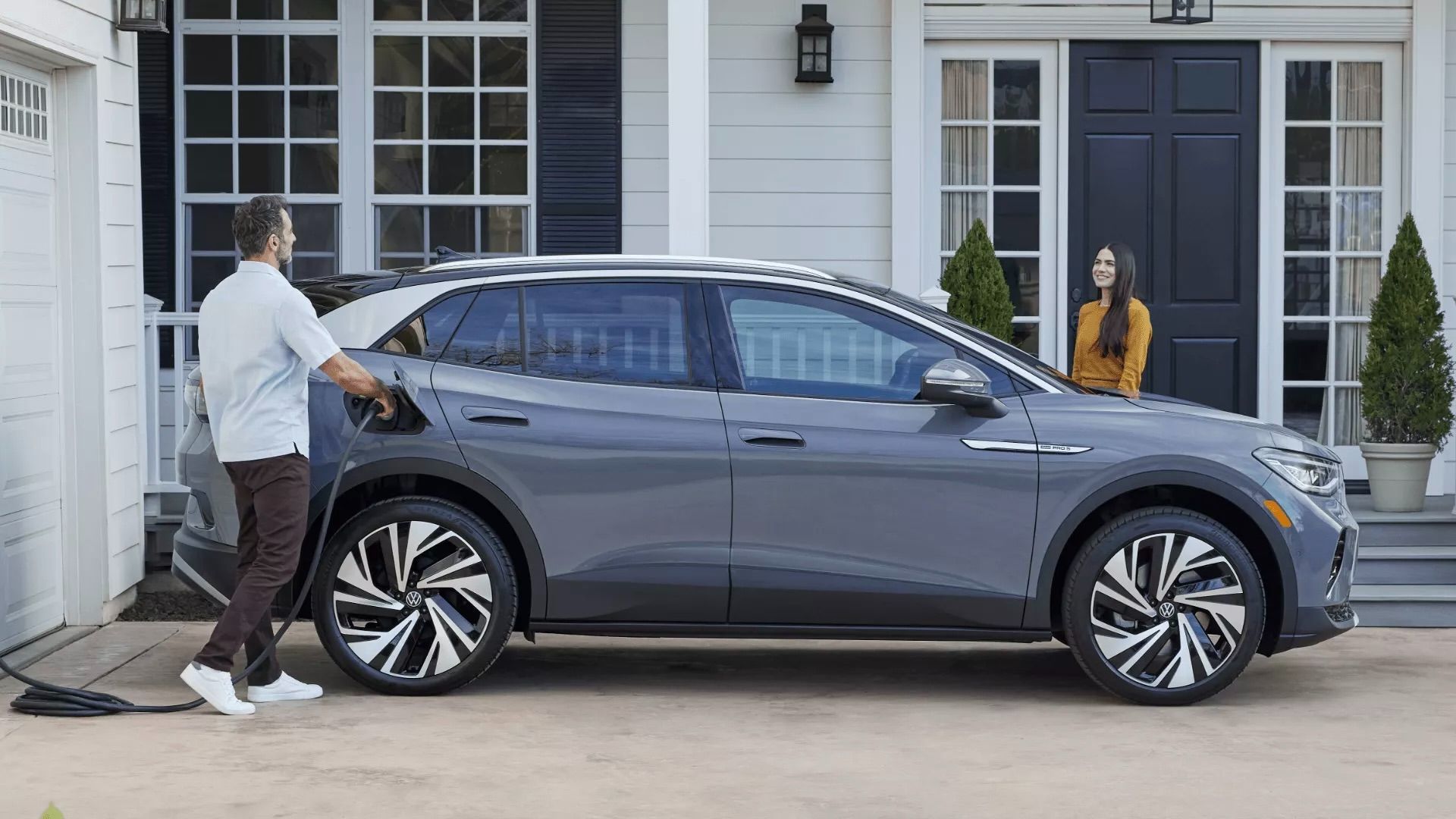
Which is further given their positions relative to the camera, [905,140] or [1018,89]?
[1018,89]

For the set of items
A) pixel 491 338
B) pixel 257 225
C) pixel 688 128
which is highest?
pixel 688 128

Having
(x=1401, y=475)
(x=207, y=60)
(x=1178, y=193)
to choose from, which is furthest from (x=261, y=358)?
(x=1401, y=475)

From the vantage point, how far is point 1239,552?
6.04 metres

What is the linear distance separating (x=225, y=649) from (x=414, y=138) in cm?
449

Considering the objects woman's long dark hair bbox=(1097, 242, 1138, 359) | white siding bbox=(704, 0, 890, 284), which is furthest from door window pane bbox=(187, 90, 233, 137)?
woman's long dark hair bbox=(1097, 242, 1138, 359)

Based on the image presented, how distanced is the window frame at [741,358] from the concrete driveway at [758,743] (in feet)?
3.60

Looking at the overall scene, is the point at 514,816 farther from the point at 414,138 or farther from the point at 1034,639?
the point at 414,138

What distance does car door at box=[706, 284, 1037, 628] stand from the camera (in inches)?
237

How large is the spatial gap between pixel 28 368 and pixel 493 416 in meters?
2.31

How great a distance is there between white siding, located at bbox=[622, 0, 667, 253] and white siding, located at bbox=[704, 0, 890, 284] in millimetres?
294

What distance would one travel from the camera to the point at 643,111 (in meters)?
Answer: 9.62

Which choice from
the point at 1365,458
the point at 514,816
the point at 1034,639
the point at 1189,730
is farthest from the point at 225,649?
the point at 1365,458

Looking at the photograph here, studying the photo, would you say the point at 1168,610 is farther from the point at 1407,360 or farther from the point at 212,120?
the point at 212,120

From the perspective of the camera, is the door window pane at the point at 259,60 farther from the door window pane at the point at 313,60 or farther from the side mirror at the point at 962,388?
the side mirror at the point at 962,388
